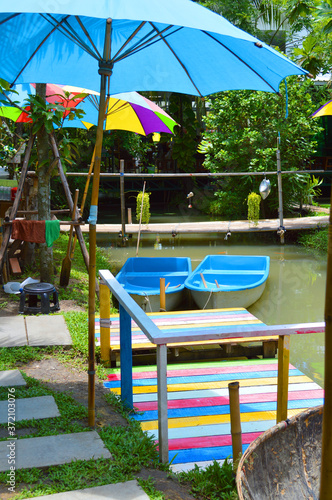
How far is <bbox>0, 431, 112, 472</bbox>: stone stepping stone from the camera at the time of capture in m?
2.73

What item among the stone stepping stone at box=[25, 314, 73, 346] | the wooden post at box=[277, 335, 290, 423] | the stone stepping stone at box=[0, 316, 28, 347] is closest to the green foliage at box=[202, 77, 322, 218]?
the stone stepping stone at box=[25, 314, 73, 346]

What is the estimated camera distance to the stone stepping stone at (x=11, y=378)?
12.6ft

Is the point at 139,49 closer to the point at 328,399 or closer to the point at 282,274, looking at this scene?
the point at 328,399

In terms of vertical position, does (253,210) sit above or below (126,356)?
above

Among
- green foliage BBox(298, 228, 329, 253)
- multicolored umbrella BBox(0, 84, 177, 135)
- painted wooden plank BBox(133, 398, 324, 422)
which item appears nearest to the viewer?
painted wooden plank BBox(133, 398, 324, 422)

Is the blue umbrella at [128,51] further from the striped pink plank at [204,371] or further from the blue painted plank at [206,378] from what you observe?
the striped pink plank at [204,371]

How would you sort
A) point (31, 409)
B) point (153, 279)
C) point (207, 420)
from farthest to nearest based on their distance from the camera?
point (153, 279) < point (207, 420) < point (31, 409)

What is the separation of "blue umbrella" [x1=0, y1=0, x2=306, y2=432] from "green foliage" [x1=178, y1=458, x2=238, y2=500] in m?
0.74

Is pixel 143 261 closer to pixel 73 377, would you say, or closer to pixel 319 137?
pixel 73 377

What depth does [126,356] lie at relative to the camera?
356cm

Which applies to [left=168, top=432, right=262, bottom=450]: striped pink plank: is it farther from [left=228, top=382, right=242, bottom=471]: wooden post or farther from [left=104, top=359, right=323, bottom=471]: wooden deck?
[left=228, top=382, right=242, bottom=471]: wooden post

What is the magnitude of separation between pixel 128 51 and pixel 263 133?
1236 cm

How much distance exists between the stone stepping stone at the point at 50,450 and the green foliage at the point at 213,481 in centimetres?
45

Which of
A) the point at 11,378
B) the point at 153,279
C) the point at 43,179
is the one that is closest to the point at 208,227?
the point at 153,279
